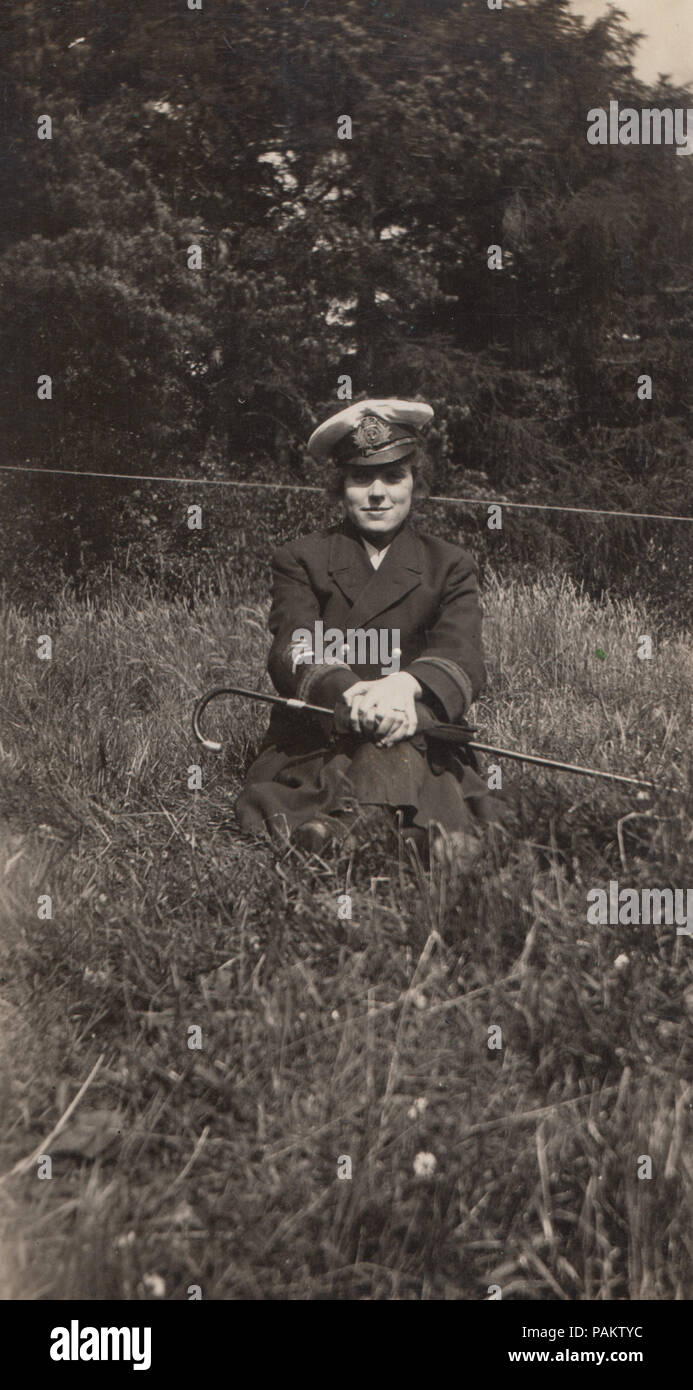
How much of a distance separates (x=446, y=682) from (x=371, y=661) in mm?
272

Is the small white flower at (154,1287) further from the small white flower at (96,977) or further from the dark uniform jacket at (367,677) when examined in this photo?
the dark uniform jacket at (367,677)

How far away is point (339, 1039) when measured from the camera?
2.51 metres

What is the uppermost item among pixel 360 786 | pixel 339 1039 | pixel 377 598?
pixel 377 598

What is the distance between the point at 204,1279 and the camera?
6.63 feet

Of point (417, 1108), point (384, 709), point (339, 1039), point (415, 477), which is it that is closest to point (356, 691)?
point (384, 709)

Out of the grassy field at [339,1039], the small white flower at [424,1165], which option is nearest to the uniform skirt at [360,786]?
the grassy field at [339,1039]

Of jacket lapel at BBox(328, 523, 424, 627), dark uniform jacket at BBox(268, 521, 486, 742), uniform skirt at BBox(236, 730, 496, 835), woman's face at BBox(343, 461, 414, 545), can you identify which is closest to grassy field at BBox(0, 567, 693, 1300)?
uniform skirt at BBox(236, 730, 496, 835)

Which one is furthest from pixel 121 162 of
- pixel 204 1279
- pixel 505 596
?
pixel 204 1279

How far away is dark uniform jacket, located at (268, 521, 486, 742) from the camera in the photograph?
131 inches

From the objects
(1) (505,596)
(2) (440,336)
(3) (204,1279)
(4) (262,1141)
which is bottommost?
(3) (204,1279)

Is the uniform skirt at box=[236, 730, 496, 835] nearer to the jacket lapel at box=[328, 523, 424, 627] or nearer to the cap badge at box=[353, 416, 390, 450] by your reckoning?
the jacket lapel at box=[328, 523, 424, 627]

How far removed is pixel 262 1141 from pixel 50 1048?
→ 0.64 meters

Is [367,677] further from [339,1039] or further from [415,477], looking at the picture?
[415,477]
